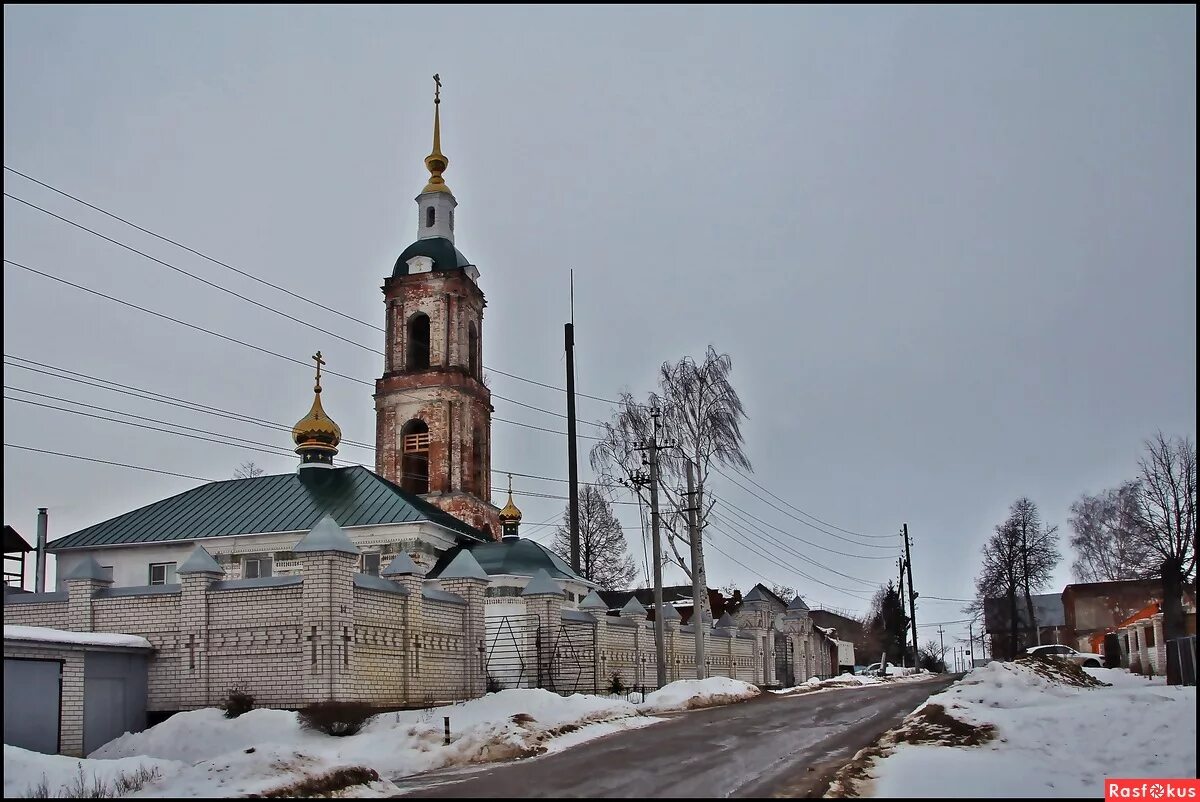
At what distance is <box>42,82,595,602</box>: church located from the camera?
35.2m

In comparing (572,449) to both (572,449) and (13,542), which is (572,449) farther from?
(13,542)

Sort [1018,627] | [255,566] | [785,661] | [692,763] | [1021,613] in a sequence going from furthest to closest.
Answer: [1021,613], [1018,627], [785,661], [255,566], [692,763]

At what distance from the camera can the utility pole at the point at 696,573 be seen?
1339 inches

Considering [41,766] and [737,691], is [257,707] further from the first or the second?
[737,691]

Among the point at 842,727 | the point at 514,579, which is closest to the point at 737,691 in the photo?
the point at 514,579

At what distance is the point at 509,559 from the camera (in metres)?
35.6

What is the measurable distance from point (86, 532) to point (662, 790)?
2973 centimetres

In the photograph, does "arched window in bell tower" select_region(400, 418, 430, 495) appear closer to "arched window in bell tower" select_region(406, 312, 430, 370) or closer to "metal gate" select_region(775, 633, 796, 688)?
"arched window in bell tower" select_region(406, 312, 430, 370)

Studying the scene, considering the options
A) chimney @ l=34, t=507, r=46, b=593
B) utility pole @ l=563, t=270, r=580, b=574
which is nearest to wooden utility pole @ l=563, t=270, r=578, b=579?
utility pole @ l=563, t=270, r=580, b=574

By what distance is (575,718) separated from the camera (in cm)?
2189

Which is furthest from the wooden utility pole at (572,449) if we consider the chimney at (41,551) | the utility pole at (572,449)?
the chimney at (41,551)

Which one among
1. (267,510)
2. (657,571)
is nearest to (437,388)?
(267,510)

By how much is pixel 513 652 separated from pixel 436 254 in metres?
22.7

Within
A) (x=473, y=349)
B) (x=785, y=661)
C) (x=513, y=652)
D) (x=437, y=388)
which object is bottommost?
(x=785, y=661)
